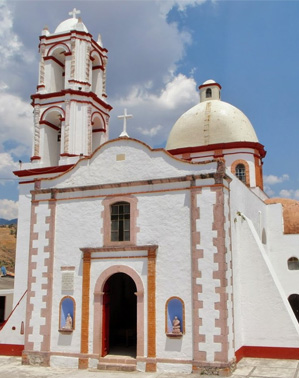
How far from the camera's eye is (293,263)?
19.3m

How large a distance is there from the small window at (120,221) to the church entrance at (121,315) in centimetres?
171

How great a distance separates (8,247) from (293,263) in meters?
50.2

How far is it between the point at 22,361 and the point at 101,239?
15.8 feet

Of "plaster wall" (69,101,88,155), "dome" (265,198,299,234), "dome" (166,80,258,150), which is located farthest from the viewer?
"dome" (166,80,258,150)

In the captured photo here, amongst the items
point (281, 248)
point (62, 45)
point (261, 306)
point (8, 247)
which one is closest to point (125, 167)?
point (261, 306)

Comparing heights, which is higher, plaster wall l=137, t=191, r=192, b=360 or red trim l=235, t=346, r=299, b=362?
plaster wall l=137, t=191, r=192, b=360

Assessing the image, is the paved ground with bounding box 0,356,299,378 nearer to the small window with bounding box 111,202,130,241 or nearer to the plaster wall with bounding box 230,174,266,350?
the plaster wall with bounding box 230,174,266,350

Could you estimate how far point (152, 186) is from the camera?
14562mm

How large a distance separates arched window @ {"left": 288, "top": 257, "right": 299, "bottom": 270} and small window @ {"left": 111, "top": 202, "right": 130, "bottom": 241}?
8.30m

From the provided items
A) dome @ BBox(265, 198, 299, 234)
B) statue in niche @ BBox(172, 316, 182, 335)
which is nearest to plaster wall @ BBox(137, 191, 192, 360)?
statue in niche @ BBox(172, 316, 182, 335)

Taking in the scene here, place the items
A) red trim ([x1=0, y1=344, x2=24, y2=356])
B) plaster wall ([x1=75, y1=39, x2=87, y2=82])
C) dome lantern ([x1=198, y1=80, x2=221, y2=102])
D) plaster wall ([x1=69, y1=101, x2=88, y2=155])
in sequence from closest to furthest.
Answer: red trim ([x1=0, y1=344, x2=24, y2=356]) < plaster wall ([x1=69, y1=101, x2=88, y2=155]) < plaster wall ([x1=75, y1=39, x2=87, y2=82]) < dome lantern ([x1=198, y1=80, x2=221, y2=102])

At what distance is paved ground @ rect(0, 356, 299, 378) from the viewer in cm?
1259

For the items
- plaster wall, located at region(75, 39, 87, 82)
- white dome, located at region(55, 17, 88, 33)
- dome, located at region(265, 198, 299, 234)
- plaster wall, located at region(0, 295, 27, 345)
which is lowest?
plaster wall, located at region(0, 295, 27, 345)

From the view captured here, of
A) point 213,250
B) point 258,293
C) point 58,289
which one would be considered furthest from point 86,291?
point 258,293
